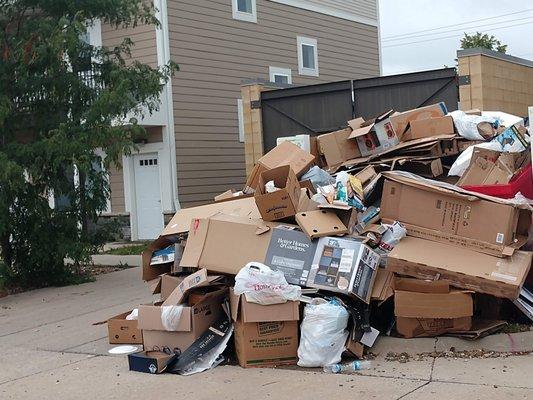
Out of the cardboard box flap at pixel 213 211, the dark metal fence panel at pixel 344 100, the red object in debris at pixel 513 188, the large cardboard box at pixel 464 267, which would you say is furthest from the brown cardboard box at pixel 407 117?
the dark metal fence panel at pixel 344 100

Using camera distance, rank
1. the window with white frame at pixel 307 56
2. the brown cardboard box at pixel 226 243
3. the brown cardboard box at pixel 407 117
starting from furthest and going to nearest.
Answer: the window with white frame at pixel 307 56, the brown cardboard box at pixel 407 117, the brown cardboard box at pixel 226 243

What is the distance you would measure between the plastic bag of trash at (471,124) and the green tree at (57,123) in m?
4.64

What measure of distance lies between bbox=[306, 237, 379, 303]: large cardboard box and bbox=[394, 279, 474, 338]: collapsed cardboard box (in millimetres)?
308

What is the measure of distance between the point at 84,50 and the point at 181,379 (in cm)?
692

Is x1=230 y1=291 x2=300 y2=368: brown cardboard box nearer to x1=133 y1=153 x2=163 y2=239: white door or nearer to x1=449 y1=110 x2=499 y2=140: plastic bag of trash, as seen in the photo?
x1=449 y1=110 x2=499 y2=140: plastic bag of trash

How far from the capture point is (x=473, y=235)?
6.62m

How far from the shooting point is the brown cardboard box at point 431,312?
627 centimetres

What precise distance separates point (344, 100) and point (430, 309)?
7.51 m

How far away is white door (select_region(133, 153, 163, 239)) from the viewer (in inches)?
651

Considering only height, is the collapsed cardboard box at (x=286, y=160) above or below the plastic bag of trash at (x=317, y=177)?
above

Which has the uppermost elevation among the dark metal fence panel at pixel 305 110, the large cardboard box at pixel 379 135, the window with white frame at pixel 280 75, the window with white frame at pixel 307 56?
the window with white frame at pixel 307 56

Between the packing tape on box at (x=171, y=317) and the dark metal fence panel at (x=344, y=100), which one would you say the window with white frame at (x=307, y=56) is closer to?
the dark metal fence panel at (x=344, y=100)

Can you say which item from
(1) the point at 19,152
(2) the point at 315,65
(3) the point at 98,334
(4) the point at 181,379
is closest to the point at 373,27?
(2) the point at 315,65

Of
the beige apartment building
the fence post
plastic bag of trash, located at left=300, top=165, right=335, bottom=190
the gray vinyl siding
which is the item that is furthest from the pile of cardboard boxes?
the gray vinyl siding
